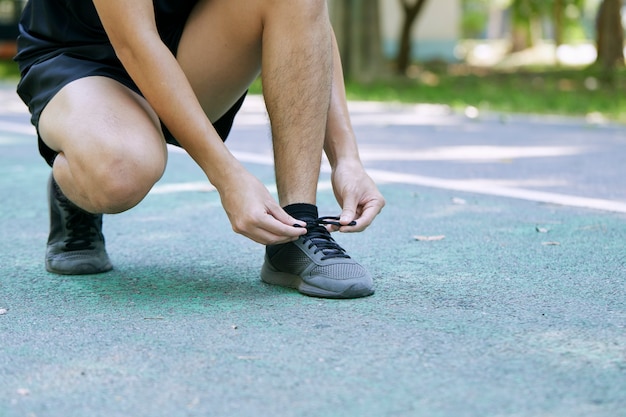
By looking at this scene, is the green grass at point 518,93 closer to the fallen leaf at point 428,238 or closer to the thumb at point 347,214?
the fallen leaf at point 428,238

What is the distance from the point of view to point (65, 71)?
294cm

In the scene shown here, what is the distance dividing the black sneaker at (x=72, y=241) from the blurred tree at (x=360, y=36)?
13.0 metres

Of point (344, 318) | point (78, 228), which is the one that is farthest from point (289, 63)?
point (78, 228)

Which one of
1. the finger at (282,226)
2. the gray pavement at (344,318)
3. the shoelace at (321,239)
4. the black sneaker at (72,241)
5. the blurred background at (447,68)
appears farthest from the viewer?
the blurred background at (447,68)

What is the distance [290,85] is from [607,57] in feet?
41.6

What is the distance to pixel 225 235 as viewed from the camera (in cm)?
381

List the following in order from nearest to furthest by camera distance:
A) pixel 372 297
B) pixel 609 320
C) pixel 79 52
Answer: pixel 609 320
pixel 372 297
pixel 79 52

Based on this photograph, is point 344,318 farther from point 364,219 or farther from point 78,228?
point 78,228

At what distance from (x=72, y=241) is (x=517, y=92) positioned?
10.3 meters

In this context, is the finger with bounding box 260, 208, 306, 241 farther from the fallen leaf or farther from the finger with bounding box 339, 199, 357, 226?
the fallen leaf

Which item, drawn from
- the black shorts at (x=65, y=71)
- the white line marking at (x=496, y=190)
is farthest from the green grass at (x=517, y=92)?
the black shorts at (x=65, y=71)

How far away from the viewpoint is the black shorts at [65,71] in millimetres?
2922

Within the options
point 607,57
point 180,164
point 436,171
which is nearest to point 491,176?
point 436,171

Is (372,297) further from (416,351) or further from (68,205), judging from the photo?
(68,205)
